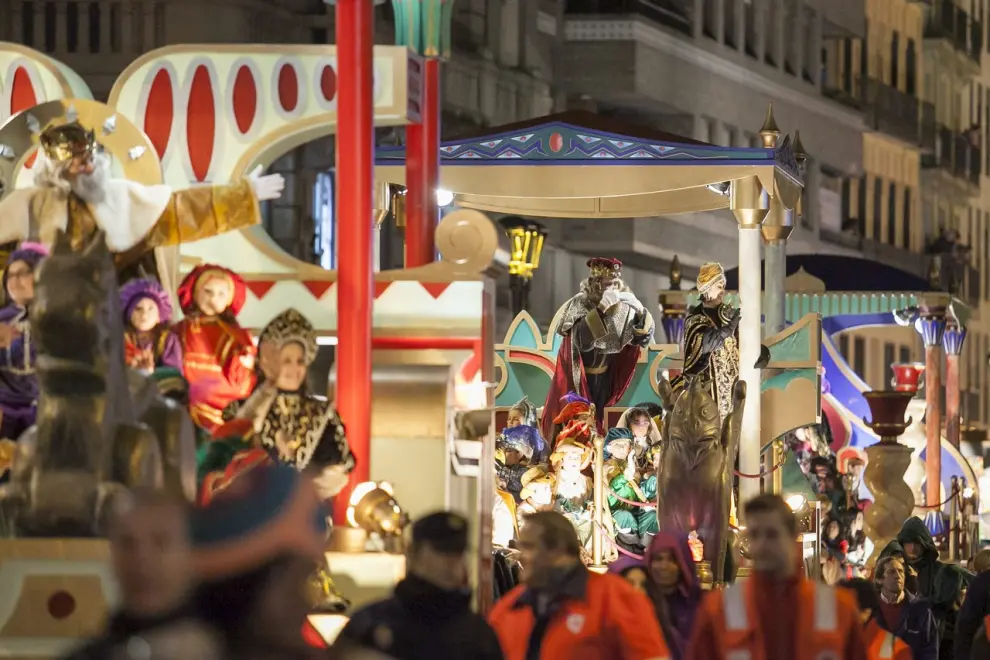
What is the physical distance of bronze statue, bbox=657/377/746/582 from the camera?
2083 centimetres

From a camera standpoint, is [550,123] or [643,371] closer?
[550,123]

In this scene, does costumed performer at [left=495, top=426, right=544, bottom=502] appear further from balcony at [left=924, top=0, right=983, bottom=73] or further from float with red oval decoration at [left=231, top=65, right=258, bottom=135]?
balcony at [left=924, top=0, right=983, bottom=73]

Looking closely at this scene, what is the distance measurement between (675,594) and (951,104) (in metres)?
54.1

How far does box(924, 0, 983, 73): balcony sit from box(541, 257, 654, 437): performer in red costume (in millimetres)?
39901

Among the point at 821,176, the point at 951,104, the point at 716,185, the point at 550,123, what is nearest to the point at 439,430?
the point at 550,123

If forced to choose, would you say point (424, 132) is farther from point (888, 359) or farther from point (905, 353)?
point (905, 353)

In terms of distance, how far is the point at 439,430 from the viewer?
14.7 m

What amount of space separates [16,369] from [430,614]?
14.9 feet

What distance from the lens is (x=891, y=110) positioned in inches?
2368

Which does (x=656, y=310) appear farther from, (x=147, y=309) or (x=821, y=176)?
(x=147, y=309)

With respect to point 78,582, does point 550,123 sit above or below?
above

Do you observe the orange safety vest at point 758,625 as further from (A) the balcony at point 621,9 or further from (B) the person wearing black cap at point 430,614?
(A) the balcony at point 621,9

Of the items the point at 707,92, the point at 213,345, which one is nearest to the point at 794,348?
the point at 213,345

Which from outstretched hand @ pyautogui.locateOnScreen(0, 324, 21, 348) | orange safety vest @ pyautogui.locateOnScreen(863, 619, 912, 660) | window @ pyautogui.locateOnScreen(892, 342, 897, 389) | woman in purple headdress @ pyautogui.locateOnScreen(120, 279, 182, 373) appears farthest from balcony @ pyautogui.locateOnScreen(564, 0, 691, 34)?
orange safety vest @ pyautogui.locateOnScreen(863, 619, 912, 660)
